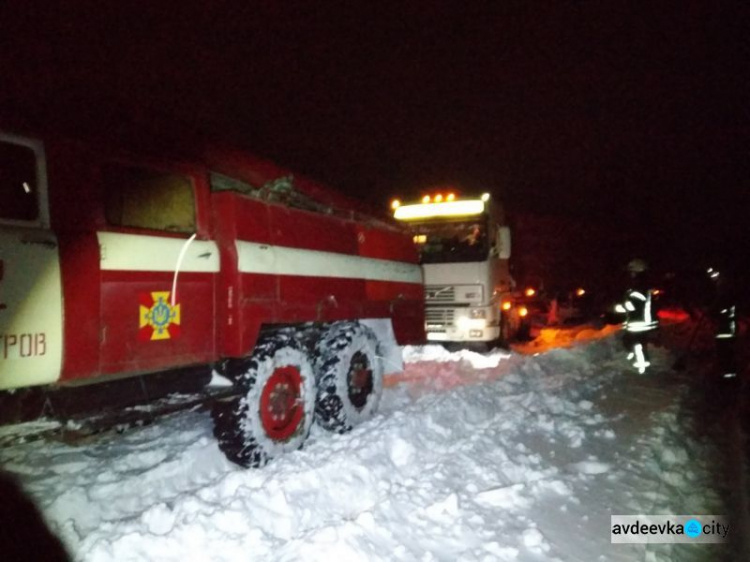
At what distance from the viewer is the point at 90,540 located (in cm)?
369

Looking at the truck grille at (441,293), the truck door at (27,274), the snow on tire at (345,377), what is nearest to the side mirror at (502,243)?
the truck grille at (441,293)

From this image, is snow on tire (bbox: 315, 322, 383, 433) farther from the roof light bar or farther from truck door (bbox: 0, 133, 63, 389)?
the roof light bar

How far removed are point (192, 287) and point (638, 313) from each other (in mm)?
7973

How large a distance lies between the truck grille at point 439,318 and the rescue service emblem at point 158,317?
8.32 meters

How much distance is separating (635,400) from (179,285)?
6.32 meters

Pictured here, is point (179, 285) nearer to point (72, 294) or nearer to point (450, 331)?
point (72, 294)

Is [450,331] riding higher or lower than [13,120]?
lower

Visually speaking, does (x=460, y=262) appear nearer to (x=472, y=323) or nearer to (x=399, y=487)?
(x=472, y=323)

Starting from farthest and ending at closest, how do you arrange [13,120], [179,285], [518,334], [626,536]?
A: 1. [518,334]
2. [179,285]
3. [626,536]
4. [13,120]

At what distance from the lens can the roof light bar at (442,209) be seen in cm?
1243

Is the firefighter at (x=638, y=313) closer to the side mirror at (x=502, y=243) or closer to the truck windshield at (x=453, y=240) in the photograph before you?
the truck windshield at (x=453, y=240)

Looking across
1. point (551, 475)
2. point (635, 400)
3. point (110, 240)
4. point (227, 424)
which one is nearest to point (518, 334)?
point (635, 400)

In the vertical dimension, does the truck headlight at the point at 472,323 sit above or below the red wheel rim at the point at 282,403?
above

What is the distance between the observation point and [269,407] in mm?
5316
